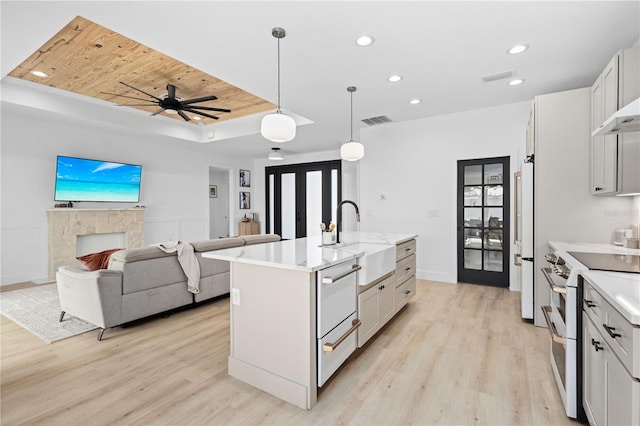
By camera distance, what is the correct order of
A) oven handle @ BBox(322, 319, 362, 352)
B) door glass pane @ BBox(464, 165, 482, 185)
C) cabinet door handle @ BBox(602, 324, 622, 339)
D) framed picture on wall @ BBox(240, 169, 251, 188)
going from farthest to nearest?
framed picture on wall @ BBox(240, 169, 251, 188), door glass pane @ BBox(464, 165, 482, 185), oven handle @ BBox(322, 319, 362, 352), cabinet door handle @ BBox(602, 324, 622, 339)

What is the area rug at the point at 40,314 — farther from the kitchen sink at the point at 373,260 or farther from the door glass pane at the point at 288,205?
the door glass pane at the point at 288,205

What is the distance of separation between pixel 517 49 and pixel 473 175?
2.22 meters

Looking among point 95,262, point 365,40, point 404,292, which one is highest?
point 365,40

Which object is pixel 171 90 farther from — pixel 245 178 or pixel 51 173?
pixel 245 178

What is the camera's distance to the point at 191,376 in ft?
7.22

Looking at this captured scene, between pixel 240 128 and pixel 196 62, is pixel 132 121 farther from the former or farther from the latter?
pixel 196 62

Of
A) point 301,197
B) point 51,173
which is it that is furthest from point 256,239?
point 301,197

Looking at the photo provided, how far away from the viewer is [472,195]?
4781 mm

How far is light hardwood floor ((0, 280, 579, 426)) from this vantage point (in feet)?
5.83

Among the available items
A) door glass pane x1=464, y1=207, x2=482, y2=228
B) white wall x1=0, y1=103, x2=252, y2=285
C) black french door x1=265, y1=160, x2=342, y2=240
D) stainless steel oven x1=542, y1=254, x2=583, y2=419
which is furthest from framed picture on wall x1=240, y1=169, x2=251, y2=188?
stainless steel oven x1=542, y1=254, x2=583, y2=419

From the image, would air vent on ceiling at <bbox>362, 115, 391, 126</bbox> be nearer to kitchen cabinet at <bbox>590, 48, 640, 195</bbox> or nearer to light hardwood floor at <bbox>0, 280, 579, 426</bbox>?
kitchen cabinet at <bbox>590, 48, 640, 195</bbox>

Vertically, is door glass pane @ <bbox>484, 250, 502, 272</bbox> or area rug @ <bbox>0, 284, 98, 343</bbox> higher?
door glass pane @ <bbox>484, 250, 502, 272</bbox>

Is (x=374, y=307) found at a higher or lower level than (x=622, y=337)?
lower

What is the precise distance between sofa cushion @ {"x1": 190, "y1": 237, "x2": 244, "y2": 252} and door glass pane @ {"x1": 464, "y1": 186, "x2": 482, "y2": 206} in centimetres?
351
